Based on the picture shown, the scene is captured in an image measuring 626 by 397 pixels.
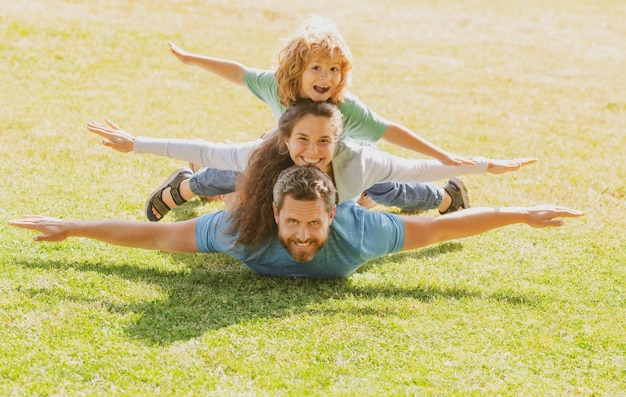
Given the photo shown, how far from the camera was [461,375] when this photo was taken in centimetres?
432

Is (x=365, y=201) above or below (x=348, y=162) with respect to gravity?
below

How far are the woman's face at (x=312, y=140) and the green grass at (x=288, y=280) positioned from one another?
78cm

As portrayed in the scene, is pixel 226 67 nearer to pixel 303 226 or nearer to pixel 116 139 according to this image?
pixel 116 139

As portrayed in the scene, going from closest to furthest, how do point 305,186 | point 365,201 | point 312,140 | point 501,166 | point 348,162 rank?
1. point 305,186
2. point 312,140
3. point 348,162
4. point 501,166
5. point 365,201

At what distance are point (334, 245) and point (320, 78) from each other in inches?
42.8

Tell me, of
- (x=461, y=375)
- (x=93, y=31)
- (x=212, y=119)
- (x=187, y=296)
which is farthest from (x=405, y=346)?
(x=93, y=31)

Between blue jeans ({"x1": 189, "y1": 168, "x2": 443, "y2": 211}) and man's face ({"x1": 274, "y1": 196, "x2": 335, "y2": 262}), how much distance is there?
1.11 meters

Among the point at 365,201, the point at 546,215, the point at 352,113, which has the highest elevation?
the point at 352,113

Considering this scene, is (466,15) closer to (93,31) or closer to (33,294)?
(93,31)

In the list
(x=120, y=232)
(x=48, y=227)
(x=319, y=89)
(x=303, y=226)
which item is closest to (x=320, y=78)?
(x=319, y=89)

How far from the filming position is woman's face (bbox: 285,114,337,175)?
17.2ft

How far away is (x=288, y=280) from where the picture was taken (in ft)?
17.7

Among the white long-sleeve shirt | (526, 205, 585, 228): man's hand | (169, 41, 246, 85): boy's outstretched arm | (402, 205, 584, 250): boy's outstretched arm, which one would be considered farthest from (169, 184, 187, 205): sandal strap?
(526, 205, 585, 228): man's hand

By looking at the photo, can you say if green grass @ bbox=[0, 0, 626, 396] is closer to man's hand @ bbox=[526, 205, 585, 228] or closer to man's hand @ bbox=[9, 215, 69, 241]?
man's hand @ bbox=[9, 215, 69, 241]
